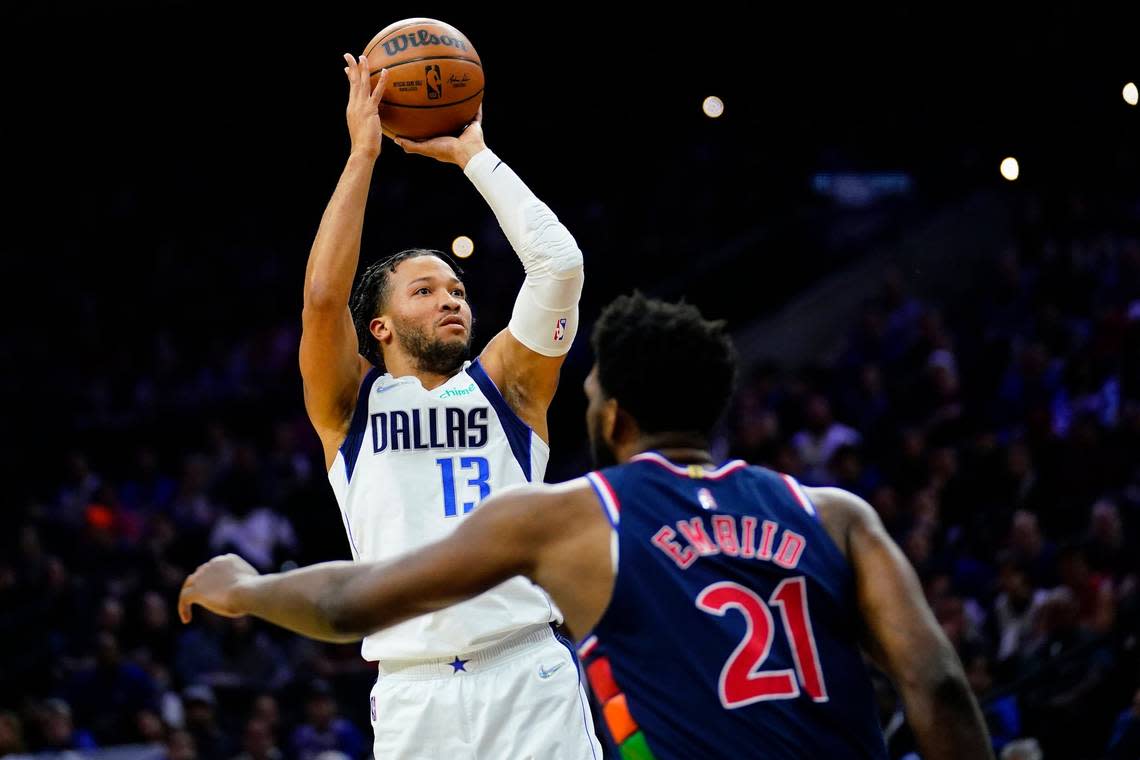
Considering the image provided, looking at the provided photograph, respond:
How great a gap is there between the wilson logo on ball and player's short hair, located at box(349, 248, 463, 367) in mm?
664

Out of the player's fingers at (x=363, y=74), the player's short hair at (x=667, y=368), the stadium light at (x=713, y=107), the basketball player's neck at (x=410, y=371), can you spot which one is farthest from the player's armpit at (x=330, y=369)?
the stadium light at (x=713, y=107)

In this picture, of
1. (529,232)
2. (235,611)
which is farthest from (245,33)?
(235,611)

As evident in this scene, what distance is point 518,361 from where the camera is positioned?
4461 millimetres

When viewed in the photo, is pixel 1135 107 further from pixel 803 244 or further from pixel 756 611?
pixel 756 611

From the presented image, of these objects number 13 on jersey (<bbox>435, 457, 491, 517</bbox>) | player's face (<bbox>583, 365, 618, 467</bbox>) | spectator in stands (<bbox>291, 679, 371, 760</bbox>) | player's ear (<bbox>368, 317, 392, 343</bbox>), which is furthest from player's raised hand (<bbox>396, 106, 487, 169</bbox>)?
spectator in stands (<bbox>291, 679, 371, 760</bbox>)

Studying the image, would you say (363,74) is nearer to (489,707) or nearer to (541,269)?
(541,269)

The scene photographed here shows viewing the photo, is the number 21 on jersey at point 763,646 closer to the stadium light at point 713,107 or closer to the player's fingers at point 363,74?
the player's fingers at point 363,74

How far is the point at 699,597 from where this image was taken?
2680mm

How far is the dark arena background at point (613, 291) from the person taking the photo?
918 centimetres

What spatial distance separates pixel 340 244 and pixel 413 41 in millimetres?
907

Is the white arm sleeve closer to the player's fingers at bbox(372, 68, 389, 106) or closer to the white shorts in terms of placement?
the player's fingers at bbox(372, 68, 389, 106)

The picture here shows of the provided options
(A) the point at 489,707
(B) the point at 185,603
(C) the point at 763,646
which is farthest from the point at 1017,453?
(B) the point at 185,603

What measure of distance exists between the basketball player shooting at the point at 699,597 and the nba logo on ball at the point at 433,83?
213 cm

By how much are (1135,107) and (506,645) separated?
10.4 meters
